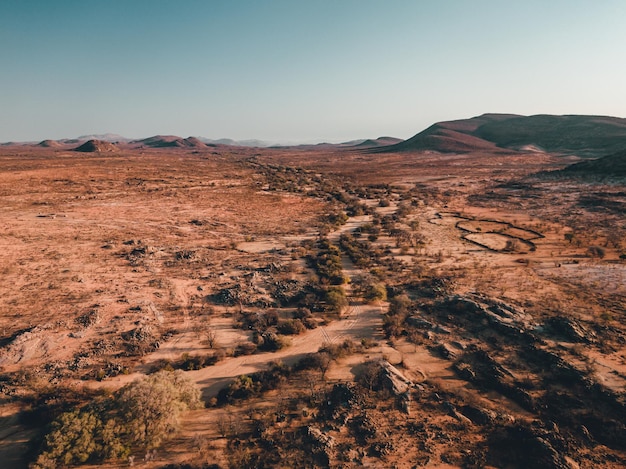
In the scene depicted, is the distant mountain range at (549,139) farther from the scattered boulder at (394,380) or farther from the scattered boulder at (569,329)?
the scattered boulder at (394,380)

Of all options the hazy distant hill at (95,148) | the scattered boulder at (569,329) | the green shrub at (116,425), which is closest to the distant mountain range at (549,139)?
the scattered boulder at (569,329)

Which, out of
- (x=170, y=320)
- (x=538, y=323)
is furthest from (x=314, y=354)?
(x=538, y=323)

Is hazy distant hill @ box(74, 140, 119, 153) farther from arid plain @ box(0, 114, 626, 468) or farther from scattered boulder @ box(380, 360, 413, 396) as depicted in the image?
scattered boulder @ box(380, 360, 413, 396)

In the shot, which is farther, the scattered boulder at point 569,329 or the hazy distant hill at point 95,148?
the hazy distant hill at point 95,148

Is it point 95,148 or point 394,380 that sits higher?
point 95,148

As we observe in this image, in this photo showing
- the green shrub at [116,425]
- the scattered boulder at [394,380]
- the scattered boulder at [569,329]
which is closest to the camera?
the green shrub at [116,425]

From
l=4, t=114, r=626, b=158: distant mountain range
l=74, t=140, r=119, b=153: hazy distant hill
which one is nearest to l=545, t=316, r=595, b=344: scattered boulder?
l=4, t=114, r=626, b=158: distant mountain range

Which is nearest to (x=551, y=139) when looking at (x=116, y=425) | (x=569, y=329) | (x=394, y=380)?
(x=569, y=329)

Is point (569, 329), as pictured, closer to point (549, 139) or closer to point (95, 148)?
point (549, 139)

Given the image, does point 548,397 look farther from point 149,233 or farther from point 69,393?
point 149,233
